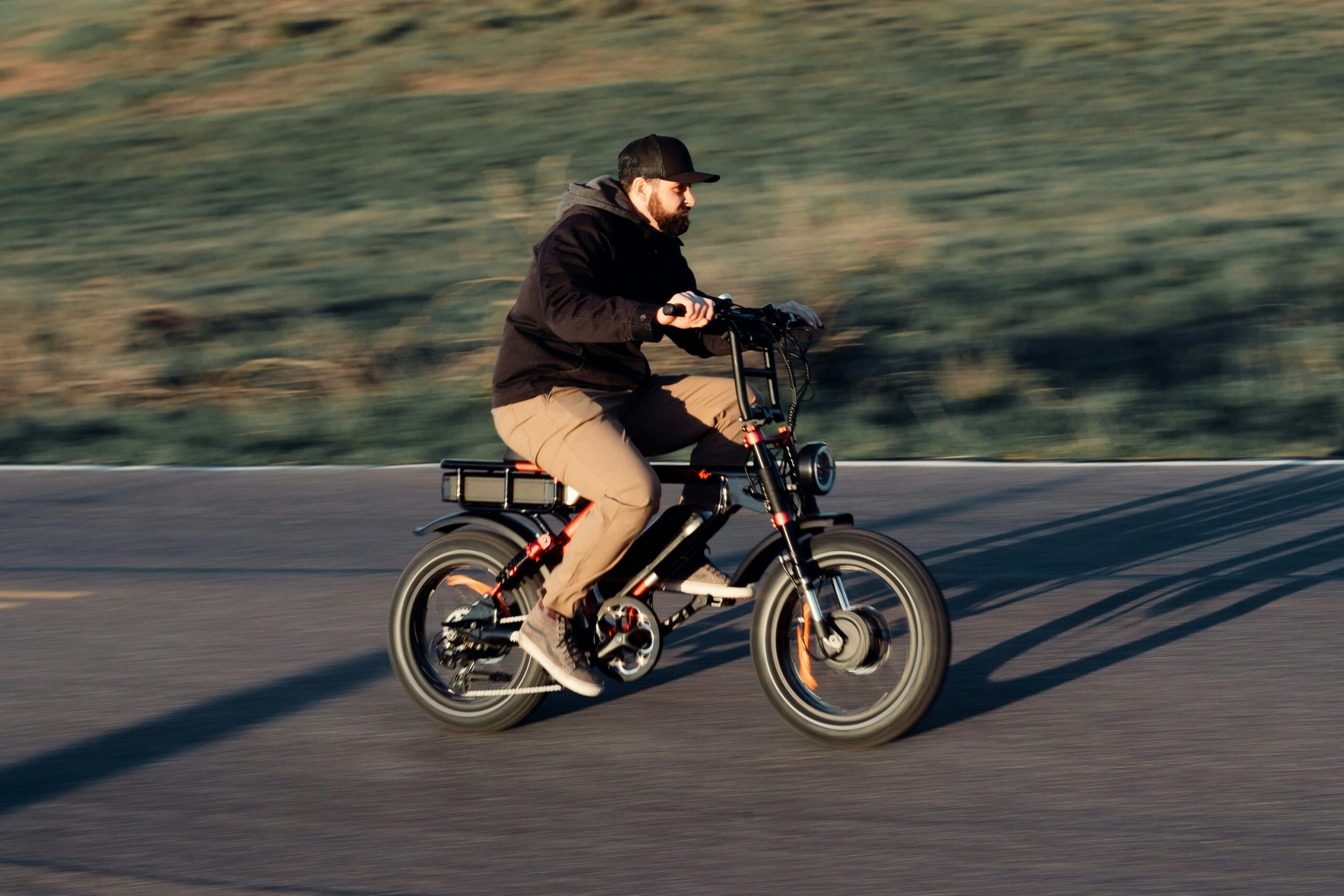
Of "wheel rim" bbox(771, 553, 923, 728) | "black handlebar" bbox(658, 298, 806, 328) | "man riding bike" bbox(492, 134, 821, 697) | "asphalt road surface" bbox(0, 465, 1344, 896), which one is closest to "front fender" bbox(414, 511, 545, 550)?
"man riding bike" bbox(492, 134, 821, 697)

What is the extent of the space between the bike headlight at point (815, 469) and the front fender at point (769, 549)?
93 mm

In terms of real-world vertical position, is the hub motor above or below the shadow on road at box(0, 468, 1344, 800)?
above

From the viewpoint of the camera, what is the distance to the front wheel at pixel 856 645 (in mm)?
5445

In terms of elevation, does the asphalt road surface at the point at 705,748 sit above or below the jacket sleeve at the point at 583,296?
below

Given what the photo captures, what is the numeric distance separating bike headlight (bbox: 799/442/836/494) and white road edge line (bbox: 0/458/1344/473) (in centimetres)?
549

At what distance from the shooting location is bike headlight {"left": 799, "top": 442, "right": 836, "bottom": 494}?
222 inches

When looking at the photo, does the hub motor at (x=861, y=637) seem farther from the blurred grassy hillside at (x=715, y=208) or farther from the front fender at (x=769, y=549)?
the blurred grassy hillside at (x=715, y=208)

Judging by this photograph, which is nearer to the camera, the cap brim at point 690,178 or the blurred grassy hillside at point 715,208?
the cap brim at point 690,178

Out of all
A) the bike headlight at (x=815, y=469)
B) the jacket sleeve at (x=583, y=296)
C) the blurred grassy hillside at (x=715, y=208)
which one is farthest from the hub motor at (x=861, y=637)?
the blurred grassy hillside at (x=715, y=208)

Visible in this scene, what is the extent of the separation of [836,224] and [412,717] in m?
12.9

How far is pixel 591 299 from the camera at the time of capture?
5.49m

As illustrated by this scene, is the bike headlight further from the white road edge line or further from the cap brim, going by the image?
the white road edge line

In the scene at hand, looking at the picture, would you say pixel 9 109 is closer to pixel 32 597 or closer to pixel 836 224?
pixel 836 224

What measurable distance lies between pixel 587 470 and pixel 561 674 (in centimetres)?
64
